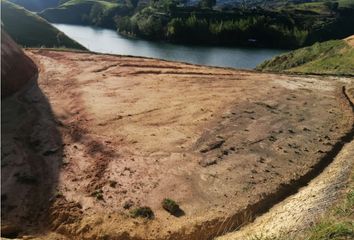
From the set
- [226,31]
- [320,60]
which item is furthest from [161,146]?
[226,31]

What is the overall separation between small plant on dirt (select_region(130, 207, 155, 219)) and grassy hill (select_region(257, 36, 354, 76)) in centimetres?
2387

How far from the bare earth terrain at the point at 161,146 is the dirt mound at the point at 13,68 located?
716 millimetres

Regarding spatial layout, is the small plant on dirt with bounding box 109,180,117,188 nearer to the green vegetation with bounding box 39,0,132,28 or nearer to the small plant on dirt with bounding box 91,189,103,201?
the small plant on dirt with bounding box 91,189,103,201

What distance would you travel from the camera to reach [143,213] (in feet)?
46.9

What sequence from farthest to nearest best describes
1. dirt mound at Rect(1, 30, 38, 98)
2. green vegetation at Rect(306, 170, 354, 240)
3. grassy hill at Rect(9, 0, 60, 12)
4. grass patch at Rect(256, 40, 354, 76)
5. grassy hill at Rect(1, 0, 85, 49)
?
grassy hill at Rect(9, 0, 60, 12) < grassy hill at Rect(1, 0, 85, 49) < grass patch at Rect(256, 40, 354, 76) < dirt mound at Rect(1, 30, 38, 98) < green vegetation at Rect(306, 170, 354, 240)

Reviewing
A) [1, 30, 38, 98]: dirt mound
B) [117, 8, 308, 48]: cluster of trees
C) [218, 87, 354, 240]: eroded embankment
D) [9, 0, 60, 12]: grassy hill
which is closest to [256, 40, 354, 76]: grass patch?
[218, 87, 354, 240]: eroded embankment

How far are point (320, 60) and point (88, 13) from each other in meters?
117

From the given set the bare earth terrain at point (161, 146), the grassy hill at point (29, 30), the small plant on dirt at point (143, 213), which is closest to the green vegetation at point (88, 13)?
the grassy hill at point (29, 30)

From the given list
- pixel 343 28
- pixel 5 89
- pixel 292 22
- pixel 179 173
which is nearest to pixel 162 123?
pixel 179 173

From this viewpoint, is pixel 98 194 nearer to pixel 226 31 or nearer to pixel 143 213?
pixel 143 213

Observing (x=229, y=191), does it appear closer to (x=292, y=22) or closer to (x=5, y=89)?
(x=5, y=89)

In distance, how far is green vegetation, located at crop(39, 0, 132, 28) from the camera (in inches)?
5379

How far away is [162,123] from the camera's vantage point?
20.7 metres

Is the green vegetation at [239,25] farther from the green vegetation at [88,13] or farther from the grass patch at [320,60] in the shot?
the grass patch at [320,60]
